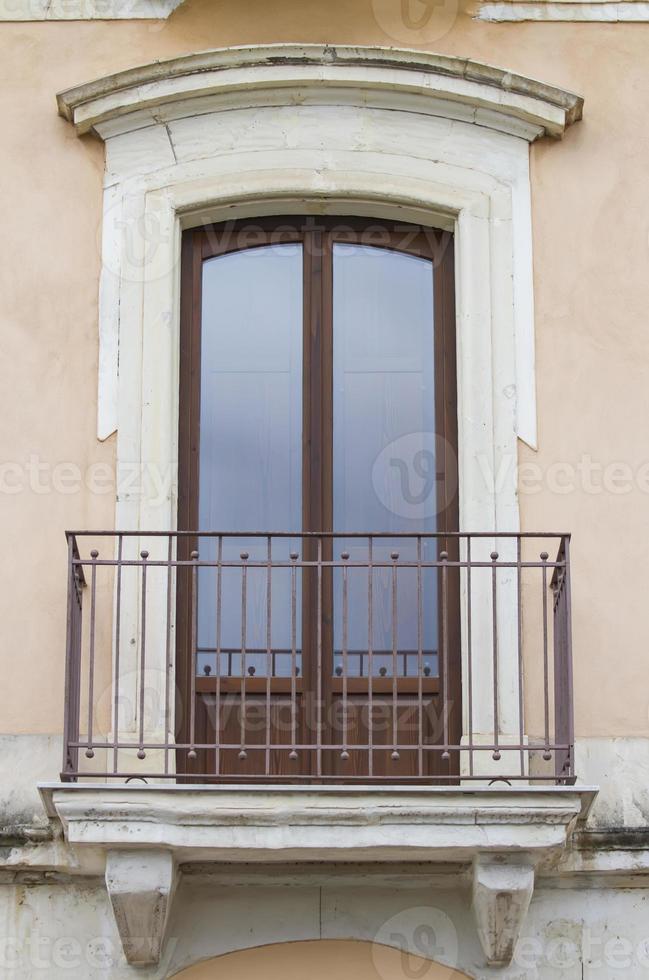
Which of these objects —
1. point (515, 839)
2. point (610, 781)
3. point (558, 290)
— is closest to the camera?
point (515, 839)

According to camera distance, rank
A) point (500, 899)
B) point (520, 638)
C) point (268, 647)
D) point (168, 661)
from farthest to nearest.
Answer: point (520, 638)
point (168, 661)
point (268, 647)
point (500, 899)

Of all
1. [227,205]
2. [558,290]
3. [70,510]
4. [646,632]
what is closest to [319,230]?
[227,205]

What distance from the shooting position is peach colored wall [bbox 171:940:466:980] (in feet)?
30.1

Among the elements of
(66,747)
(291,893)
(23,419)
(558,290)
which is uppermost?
(558,290)

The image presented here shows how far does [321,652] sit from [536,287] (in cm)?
197

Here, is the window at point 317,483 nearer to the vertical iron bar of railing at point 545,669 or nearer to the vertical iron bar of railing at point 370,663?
the vertical iron bar of railing at point 370,663

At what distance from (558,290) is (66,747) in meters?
3.13

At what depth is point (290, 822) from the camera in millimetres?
8812

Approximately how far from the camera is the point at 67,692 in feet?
29.6

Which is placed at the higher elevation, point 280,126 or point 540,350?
point 280,126

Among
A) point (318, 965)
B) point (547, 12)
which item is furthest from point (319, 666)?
point (547, 12)

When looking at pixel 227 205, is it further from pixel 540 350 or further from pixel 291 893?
pixel 291 893

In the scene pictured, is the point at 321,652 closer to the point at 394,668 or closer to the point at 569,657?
the point at 394,668

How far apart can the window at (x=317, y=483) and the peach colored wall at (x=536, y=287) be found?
52 cm
